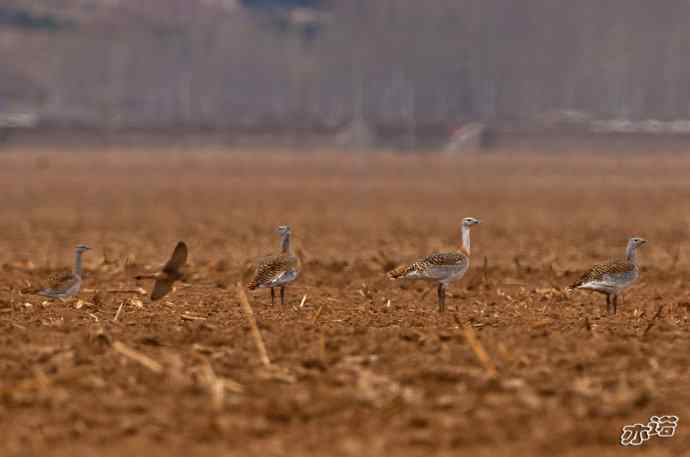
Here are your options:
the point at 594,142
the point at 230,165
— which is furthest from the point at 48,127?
the point at 594,142

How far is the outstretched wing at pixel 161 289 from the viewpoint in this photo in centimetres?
1797

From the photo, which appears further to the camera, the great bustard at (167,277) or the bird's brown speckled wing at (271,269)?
the bird's brown speckled wing at (271,269)

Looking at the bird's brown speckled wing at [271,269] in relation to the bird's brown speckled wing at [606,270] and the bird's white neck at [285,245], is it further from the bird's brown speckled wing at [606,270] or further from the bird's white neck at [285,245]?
the bird's brown speckled wing at [606,270]

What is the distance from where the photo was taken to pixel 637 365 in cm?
1227

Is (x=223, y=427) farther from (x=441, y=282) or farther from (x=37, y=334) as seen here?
(x=441, y=282)

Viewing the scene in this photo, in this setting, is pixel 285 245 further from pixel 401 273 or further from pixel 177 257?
pixel 177 257

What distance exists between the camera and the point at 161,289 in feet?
60.0

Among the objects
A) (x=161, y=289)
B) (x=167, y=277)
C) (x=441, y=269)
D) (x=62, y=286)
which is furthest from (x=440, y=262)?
(x=62, y=286)

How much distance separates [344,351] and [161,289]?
19.5 feet

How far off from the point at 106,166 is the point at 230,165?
341 inches

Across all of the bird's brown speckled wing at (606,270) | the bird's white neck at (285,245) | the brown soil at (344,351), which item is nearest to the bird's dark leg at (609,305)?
the brown soil at (344,351)

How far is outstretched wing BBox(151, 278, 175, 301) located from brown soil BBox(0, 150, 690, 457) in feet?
0.64

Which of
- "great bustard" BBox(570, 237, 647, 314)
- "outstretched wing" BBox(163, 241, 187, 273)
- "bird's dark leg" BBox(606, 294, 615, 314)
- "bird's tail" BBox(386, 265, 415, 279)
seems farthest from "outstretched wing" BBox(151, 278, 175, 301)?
"bird's dark leg" BBox(606, 294, 615, 314)

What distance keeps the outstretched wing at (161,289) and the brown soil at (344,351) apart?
0.64ft
